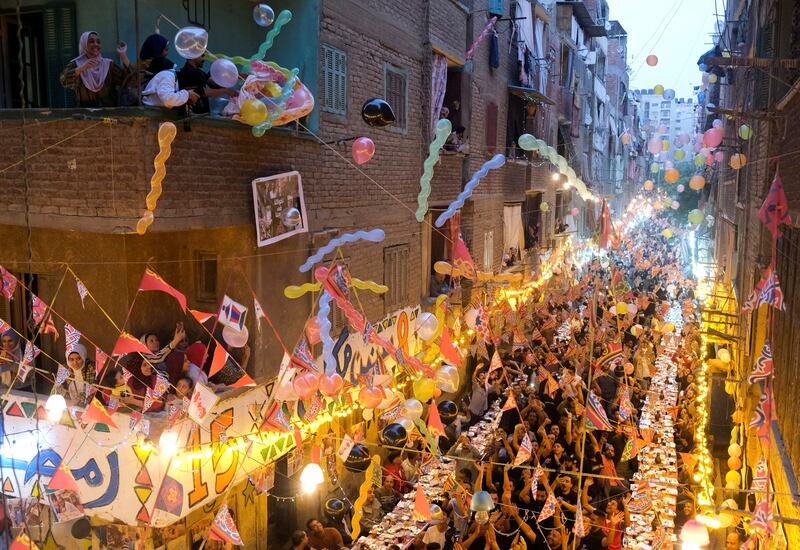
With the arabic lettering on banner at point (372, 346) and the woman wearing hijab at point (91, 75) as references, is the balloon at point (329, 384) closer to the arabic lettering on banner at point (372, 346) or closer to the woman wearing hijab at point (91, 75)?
the arabic lettering on banner at point (372, 346)

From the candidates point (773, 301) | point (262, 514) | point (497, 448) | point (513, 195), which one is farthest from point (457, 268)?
point (513, 195)

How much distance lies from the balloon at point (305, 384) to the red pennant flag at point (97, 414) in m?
1.91

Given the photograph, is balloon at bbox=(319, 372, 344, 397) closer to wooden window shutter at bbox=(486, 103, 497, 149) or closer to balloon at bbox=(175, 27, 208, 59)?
balloon at bbox=(175, 27, 208, 59)

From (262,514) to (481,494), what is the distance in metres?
3.29

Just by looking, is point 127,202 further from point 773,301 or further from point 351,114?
point 773,301

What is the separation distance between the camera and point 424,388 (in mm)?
9500

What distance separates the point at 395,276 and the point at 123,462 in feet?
20.8

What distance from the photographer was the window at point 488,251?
58.6 feet

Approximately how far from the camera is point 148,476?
754 centimetres

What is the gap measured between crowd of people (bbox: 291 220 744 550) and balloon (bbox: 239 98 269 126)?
4004 millimetres

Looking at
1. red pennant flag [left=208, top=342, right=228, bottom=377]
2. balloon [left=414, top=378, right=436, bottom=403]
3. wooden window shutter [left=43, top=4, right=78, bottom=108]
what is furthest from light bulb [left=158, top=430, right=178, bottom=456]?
wooden window shutter [left=43, top=4, right=78, bottom=108]

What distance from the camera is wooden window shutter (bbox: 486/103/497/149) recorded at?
17719mm

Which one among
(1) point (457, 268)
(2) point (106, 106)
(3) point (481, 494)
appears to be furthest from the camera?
(1) point (457, 268)

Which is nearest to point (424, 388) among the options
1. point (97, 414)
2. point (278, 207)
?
point (278, 207)
